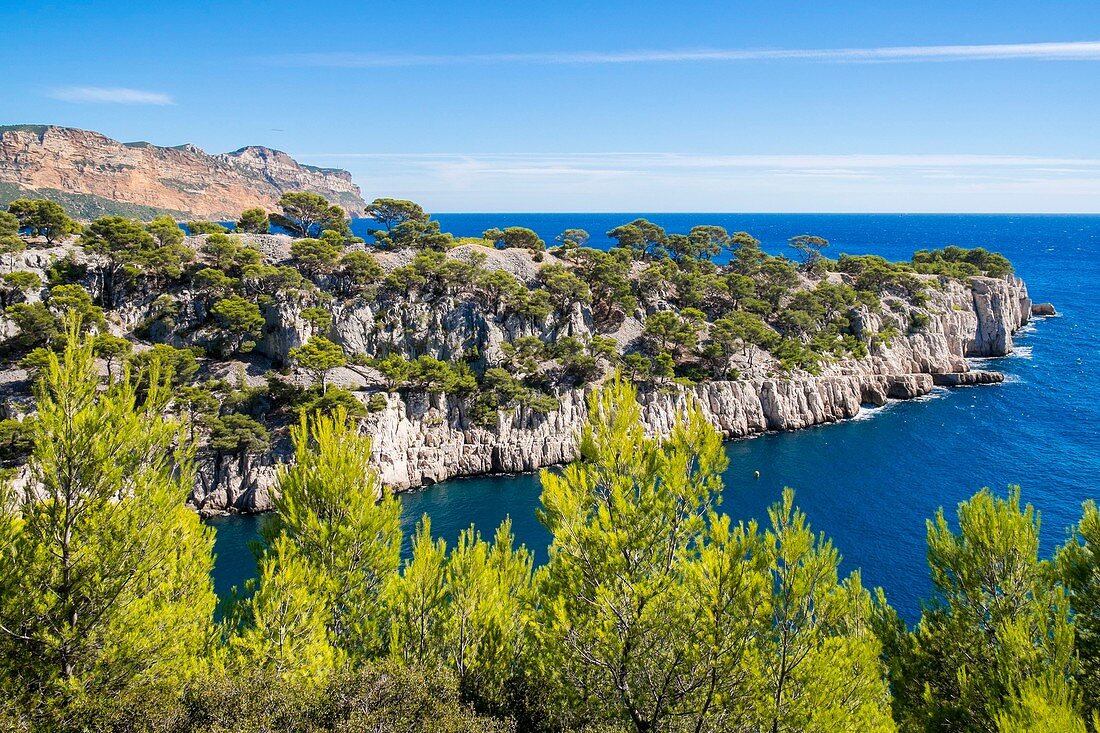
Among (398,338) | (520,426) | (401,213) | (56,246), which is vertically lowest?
(520,426)

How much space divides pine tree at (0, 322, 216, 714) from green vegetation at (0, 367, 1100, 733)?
0.05 meters

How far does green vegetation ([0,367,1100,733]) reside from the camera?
12.8 meters

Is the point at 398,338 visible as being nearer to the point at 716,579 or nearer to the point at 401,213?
the point at 401,213

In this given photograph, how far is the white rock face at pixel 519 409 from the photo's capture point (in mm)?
53688

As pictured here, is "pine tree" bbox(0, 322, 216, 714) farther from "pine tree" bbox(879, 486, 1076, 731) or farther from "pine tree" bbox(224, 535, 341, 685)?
"pine tree" bbox(879, 486, 1076, 731)

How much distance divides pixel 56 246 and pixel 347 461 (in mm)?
59682

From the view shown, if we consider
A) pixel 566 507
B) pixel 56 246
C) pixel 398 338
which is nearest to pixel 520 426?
pixel 398 338

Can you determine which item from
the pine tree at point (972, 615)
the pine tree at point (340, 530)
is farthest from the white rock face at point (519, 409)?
the pine tree at point (972, 615)

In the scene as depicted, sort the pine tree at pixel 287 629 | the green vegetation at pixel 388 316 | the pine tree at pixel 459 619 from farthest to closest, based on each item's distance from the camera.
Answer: the green vegetation at pixel 388 316 → the pine tree at pixel 459 619 → the pine tree at pixel 287 629

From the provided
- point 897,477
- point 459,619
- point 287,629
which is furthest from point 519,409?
point 287,629

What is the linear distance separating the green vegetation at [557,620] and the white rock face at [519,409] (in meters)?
34.5

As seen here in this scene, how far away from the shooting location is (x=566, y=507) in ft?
49.7

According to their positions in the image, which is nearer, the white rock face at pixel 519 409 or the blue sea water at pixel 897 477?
the blue sea water at pixel 897 477

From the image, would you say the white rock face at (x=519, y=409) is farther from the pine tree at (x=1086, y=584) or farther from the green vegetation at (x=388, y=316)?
the pine tree at (x=1086, y=584)
